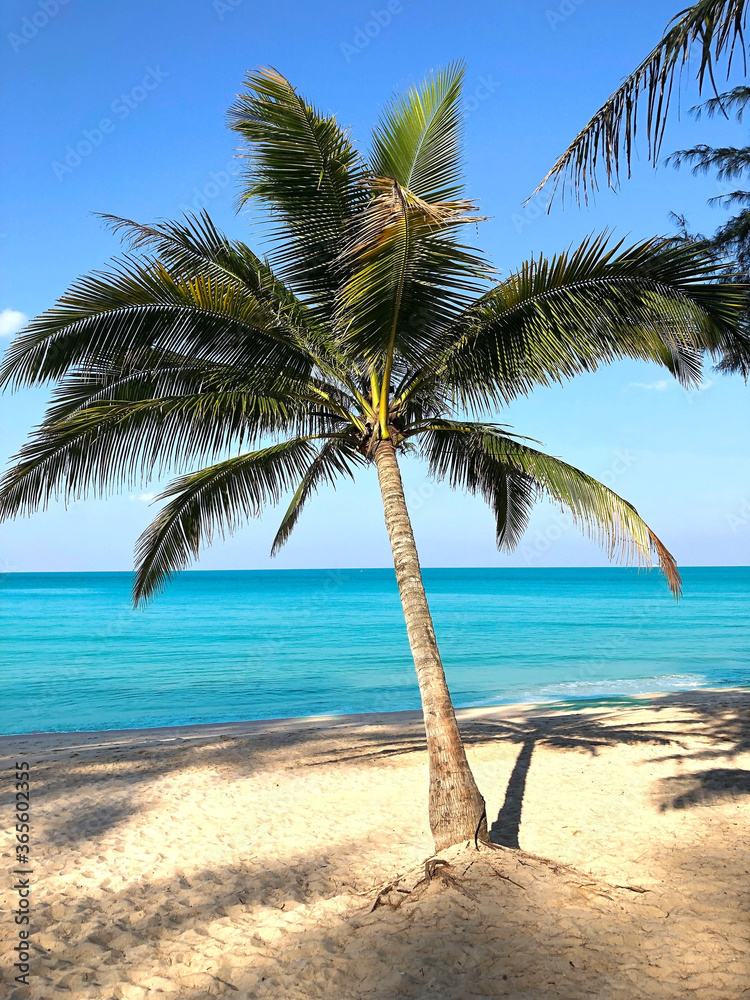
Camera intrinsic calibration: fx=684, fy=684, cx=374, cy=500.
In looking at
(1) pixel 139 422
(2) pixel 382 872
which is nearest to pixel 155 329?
(1) pixel 139 422

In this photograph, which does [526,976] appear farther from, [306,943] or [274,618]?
[274,618]

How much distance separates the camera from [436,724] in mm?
5477

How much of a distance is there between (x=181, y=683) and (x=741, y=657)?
64.3 feet

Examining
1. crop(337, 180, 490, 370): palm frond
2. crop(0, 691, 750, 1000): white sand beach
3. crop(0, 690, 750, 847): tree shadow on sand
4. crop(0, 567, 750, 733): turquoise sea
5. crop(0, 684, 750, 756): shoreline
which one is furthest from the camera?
crop(0, 567, 750, 733): turquoise sea

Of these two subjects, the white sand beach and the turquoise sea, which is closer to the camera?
the white sand beach

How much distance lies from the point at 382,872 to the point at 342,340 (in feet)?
14.8

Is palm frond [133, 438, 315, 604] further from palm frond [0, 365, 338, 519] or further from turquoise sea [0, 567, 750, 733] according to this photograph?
turquoise sea [0, 567, 750, 733]

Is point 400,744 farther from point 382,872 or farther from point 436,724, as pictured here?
point 436,724

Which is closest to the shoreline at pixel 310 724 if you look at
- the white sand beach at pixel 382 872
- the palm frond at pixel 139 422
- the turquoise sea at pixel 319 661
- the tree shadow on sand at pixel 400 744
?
the tree shadow on sand at pixel 400 744

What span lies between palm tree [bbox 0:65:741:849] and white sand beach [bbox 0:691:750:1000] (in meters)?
0.98

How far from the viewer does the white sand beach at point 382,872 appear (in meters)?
3.87

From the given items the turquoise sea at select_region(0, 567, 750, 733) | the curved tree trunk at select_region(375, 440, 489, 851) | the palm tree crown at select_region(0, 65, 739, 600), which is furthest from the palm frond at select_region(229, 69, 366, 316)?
the turquoise sea at select_region(0, 567, 750, 733)

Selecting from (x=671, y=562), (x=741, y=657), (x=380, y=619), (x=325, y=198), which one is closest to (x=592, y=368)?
(x=671, y=562)

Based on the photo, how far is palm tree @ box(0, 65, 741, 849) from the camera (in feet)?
18.4
